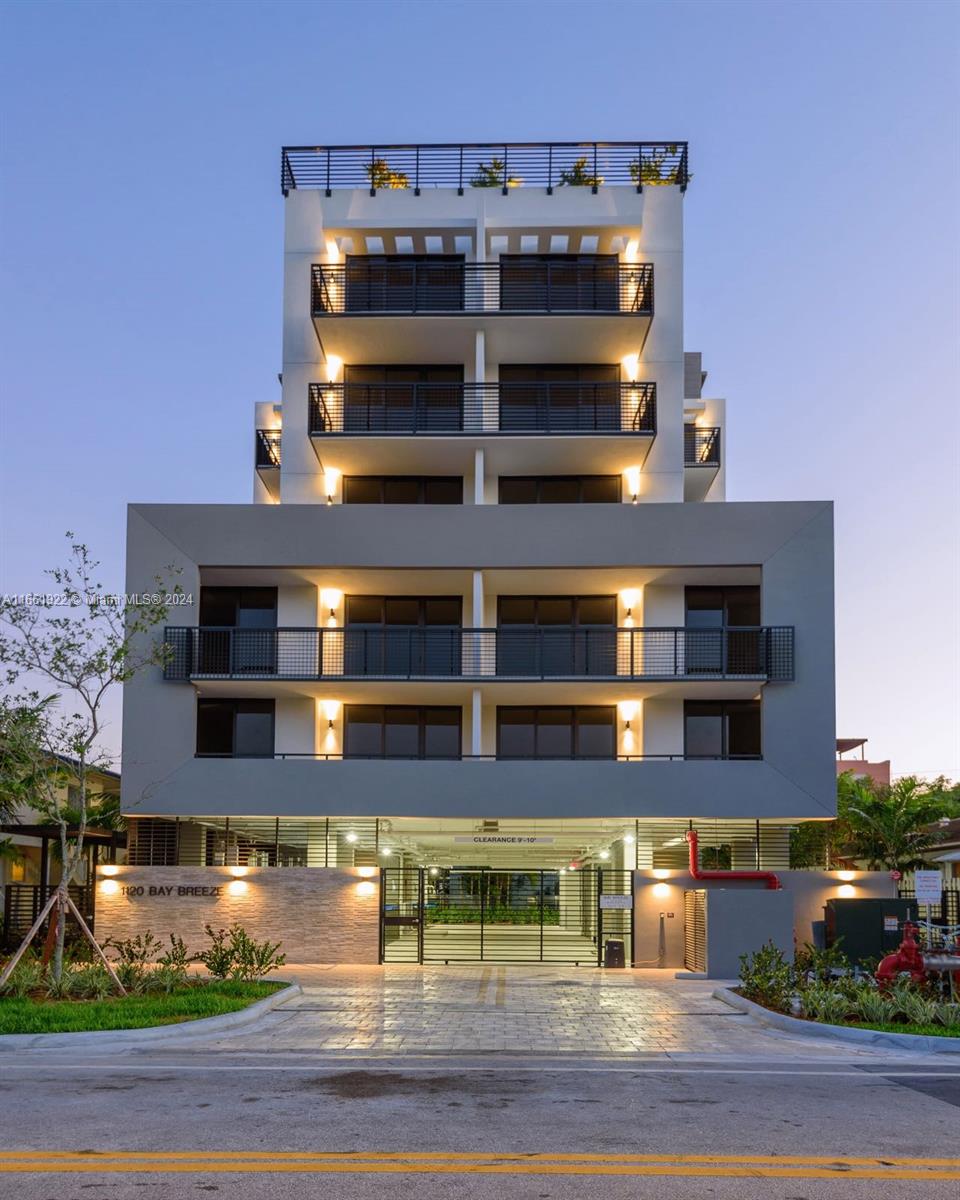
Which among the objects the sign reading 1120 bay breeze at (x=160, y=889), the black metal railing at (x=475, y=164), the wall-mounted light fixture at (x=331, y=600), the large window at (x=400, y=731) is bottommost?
the sign reading 1120 bay breeze at (x=160, y=889)

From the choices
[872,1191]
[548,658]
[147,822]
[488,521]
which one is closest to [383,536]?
[488,521]

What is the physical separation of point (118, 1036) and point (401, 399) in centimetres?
2198

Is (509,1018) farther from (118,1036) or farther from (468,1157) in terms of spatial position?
(468,1157)

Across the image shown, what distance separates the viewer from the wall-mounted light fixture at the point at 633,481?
1347 inches

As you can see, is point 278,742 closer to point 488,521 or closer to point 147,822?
point 147,822

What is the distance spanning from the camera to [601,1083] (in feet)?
43.9

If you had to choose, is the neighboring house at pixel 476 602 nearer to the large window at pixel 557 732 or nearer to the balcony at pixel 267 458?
the large window at pixel 557 732

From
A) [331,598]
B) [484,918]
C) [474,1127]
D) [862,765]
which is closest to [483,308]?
[331,598]

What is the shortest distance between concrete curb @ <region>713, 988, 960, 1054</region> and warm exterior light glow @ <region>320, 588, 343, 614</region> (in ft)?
54.4

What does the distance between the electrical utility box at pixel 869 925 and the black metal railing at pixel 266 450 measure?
21.4 m

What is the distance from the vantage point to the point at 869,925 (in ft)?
83.3

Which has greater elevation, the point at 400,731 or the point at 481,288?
the point at 481,288

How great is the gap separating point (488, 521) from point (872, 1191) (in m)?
22.6

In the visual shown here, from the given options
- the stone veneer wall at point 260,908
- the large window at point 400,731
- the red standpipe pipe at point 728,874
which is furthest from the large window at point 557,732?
the stone veneer wall at point 260,908
